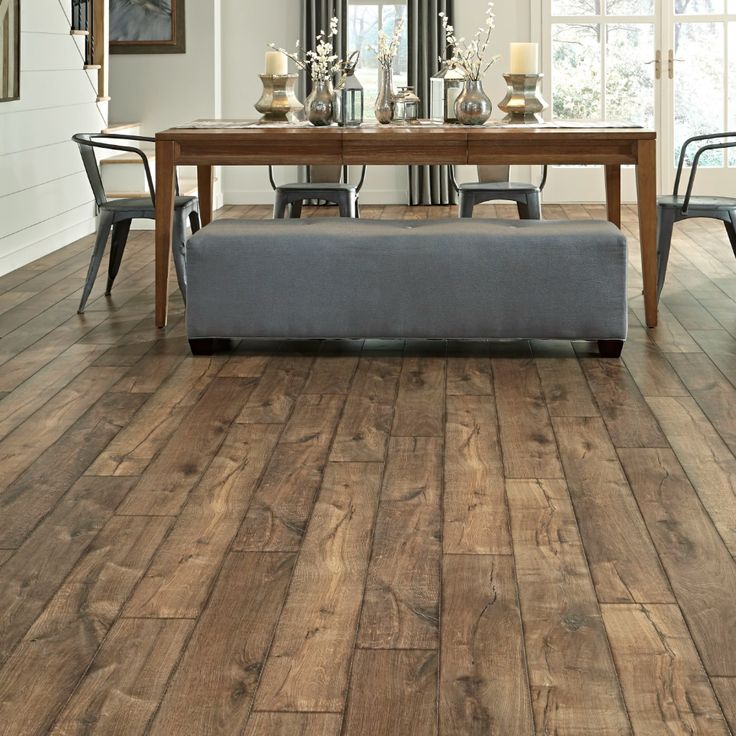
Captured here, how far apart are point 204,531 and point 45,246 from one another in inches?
179

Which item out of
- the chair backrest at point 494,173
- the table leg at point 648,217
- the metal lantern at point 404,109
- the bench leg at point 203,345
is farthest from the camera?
the chair backrest at point 494,173

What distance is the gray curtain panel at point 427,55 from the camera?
887 cm

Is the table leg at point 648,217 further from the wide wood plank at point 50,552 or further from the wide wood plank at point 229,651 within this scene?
the wide wood plank at point 229,651

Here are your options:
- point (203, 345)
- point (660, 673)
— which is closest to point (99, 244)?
point (203, 345)

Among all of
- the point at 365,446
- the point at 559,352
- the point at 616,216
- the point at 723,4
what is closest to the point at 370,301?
the point at 559,352

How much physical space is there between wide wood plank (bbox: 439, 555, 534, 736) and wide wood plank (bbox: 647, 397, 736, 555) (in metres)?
0.55

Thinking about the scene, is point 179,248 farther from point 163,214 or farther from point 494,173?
point 494,173

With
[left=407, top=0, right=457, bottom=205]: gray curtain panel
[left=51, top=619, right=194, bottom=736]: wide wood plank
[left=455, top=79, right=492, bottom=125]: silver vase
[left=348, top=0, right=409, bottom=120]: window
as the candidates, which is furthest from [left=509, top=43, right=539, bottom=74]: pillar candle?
[left=348, top=0, right=409, bottom=120]: window

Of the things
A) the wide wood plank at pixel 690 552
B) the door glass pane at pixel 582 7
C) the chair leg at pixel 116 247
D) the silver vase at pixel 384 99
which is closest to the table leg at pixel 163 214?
the chair leg at pixel 116 247

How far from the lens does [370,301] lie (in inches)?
163

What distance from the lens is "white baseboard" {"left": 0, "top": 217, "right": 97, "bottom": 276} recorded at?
20.1ft

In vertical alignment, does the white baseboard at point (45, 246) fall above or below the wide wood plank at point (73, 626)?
above

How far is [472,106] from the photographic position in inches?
189

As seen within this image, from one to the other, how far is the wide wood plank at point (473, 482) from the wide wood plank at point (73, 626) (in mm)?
664
